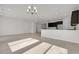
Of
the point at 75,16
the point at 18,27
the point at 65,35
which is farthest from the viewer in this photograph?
the point at 65,35

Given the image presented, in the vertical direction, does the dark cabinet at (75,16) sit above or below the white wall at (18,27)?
above

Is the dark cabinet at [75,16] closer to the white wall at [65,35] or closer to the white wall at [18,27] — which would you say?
the white wall at [65,35]

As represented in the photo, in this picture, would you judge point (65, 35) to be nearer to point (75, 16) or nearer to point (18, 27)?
point (75, 16)

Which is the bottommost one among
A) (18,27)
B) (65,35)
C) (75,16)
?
(65,35)

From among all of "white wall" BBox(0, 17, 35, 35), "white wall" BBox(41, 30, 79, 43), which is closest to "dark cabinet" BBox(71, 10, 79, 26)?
"white wall" BBox(41, 30, 79, 43)

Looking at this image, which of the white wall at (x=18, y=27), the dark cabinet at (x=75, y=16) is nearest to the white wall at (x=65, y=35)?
the dark cabinet at (x=75, y=16)

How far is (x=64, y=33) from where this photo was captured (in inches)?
202

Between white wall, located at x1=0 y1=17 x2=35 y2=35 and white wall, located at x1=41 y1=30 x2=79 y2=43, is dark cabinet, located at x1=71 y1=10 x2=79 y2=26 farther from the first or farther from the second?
white wall, located at x1=0 y1=17 x2=35 y2=35

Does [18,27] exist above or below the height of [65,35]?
above

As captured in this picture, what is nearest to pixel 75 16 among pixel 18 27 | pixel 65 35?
pixel 65 35
